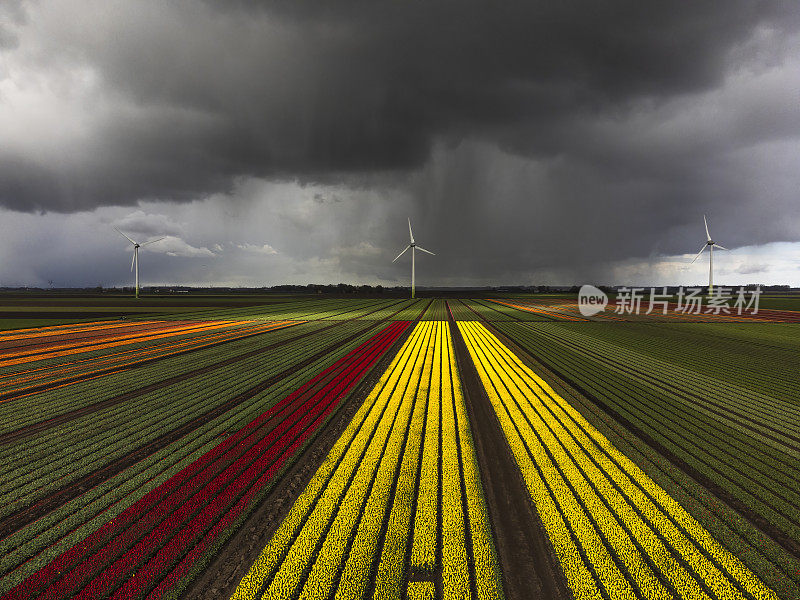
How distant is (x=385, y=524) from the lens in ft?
19.1

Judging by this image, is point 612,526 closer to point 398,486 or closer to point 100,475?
point 398,486

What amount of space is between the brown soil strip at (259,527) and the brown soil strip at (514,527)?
407 cm

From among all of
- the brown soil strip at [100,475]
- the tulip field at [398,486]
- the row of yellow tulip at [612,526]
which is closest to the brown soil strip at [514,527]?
the tulip field at [398,486]

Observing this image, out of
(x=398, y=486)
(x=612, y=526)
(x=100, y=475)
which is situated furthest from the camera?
(x=100, y=475)

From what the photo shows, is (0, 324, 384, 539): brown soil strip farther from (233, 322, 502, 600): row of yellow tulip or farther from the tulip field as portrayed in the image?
(233, 322, 502, 600): row of yellow tulip

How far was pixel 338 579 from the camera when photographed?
4.74 metres

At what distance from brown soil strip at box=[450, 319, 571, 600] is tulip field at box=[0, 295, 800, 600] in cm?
4

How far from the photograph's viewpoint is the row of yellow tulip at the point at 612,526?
4695 mm

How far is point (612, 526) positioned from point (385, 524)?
13.8ft

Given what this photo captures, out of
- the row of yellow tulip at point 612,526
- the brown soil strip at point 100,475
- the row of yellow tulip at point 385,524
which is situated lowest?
the brown soil strip at point 100,475

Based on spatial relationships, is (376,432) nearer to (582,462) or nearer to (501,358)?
(582,462)

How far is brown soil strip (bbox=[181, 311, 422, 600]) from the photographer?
15.2 feet

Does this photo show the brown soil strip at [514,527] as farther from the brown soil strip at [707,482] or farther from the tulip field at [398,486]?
the brown soil strip at [707,482]

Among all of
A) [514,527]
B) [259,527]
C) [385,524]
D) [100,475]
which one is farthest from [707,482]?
[100,475]
